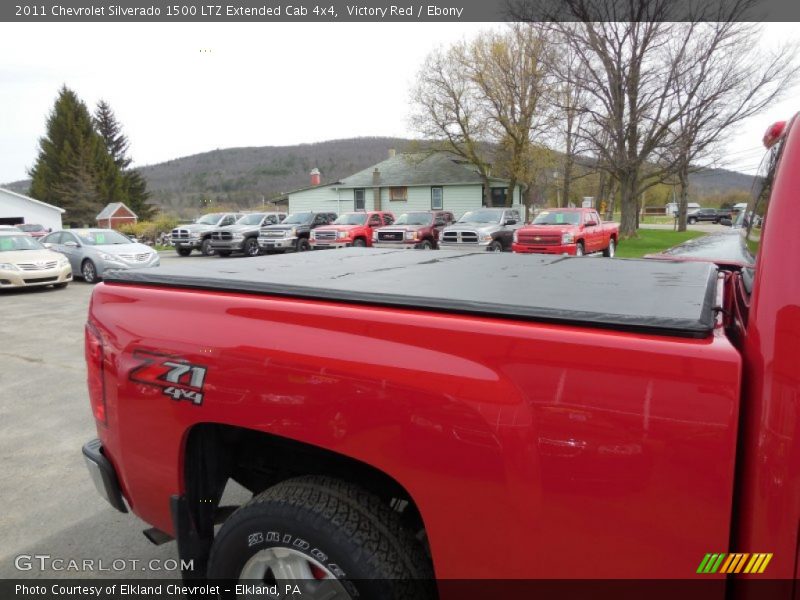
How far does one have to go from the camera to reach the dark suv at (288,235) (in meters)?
23.4

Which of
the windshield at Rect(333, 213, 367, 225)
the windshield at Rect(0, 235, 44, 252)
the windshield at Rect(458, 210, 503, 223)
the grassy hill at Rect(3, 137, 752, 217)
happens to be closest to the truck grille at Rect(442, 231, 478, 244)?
the windshield at Rect(458, 210, 503, 223)

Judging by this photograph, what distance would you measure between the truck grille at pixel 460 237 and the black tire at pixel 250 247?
9.04 metres

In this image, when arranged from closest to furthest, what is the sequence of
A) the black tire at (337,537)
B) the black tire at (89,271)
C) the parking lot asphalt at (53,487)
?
1. the black tire at (337,537)
2. the parking lot asphalt at (53,487)
3. the black tire at (89,271)

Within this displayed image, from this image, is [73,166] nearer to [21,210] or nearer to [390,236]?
[21,210]

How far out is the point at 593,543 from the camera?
143 centimetres

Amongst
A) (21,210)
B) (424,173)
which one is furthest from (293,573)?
(21,210)

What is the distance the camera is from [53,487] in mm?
3836

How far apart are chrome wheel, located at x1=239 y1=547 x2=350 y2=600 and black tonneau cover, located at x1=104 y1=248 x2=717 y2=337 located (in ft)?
2.88

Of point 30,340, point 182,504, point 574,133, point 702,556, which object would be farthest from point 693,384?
point 574,133

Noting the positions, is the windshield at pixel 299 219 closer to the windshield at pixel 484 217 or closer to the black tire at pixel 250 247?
the black tire at pixel 250 247

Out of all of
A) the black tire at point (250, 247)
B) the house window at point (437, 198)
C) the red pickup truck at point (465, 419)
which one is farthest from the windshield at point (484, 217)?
the house window at point (437, 198)

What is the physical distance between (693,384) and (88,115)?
244ft

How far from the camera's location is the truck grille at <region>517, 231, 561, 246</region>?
17078 mm

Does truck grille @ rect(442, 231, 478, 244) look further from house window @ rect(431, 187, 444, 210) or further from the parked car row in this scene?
house window @ rect(431, 187, 444, 210)
